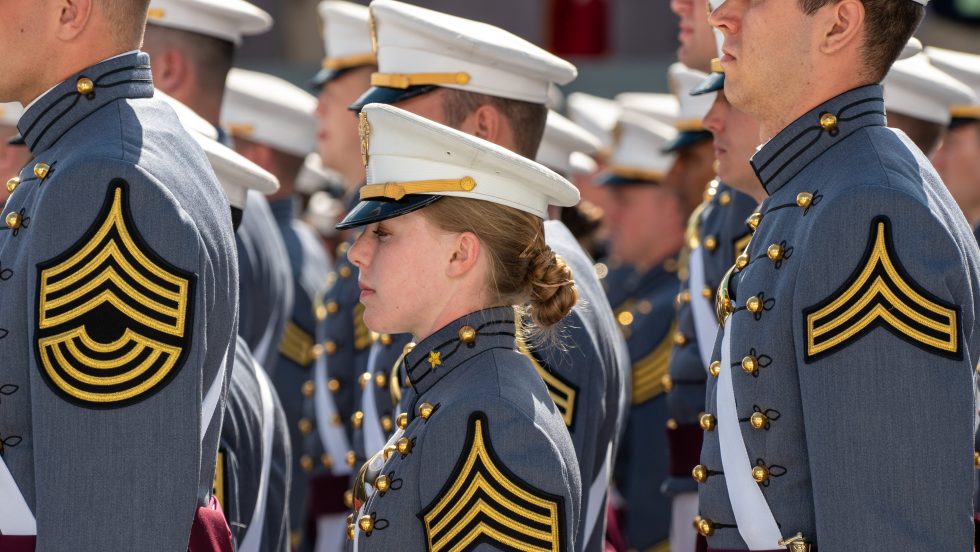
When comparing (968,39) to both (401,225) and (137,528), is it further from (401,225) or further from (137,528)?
(137,528)

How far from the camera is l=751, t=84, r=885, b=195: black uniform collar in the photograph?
8.96 ft

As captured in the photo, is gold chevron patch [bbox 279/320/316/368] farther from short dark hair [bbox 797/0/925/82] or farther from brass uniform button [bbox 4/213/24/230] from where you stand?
short dark hair [bbox 797/0/925/82]

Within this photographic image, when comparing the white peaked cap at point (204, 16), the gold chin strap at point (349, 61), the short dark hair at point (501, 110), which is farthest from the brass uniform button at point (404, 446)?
the gold chin strap at point (349, 61)

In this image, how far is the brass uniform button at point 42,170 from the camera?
261 centimetres

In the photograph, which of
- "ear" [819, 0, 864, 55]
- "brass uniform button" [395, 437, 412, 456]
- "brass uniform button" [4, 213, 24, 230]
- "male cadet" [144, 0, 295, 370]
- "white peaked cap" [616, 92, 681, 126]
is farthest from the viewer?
"white peaked cap" [616, 92, 681, 126]

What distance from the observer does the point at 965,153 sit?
5426 mm

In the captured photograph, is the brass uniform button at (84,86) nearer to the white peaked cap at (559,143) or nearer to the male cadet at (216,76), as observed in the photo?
the male cadet at (216,76)

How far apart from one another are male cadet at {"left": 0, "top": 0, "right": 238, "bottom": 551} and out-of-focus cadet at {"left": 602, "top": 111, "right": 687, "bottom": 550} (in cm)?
390

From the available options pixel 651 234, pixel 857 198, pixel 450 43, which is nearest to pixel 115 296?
pixel 857 198

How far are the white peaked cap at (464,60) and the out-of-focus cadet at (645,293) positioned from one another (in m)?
2.34

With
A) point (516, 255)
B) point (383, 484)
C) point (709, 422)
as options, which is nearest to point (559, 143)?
point (516, 255)

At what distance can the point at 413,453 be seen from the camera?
9.16 ft

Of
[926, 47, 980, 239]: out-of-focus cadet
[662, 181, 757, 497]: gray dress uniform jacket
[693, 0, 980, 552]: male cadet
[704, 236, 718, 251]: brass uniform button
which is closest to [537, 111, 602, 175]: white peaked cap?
[662, 181, 757, 497]: gray dress uniform jacket

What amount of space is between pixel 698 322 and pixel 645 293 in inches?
89.6
